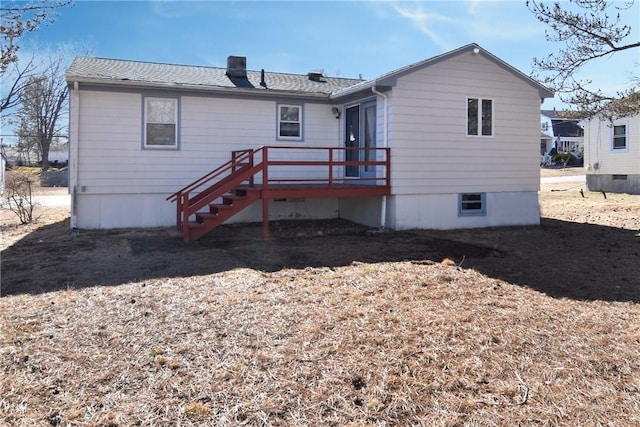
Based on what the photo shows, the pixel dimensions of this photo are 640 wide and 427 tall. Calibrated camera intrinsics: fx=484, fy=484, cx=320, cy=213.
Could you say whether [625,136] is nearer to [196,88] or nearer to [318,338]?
[196,88]

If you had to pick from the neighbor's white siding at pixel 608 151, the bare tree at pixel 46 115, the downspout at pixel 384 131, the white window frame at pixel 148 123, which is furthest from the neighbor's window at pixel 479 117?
the bare tree at pixel 46 115

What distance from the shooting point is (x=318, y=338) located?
4090 millimetres

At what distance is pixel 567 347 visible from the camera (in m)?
3.98

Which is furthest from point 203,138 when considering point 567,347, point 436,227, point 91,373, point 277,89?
point 567,347

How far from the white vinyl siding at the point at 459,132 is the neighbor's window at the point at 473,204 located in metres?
0.19

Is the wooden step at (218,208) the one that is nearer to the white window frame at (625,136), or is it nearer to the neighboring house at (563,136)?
the white window frame at (625,136)

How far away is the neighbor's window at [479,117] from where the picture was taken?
11289 mm

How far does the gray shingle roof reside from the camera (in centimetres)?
1027

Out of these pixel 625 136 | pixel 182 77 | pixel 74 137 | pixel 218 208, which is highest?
pixel 182 77

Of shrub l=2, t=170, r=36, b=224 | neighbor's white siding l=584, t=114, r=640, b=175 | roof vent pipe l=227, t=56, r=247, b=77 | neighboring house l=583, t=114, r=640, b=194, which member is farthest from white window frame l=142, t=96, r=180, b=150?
neighboring house l=583, t=114, r=640, b=194

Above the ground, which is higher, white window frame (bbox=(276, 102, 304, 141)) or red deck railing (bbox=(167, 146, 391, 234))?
white window frame (bbox=(276, 102, 304, 141))

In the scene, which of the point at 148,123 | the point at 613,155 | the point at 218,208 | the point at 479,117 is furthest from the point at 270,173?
the point at 613,155

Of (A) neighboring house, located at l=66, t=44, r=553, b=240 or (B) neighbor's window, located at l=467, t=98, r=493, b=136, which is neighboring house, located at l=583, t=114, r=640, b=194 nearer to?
(A) neighboring house, located at l=66, t=44, r=553, b=240

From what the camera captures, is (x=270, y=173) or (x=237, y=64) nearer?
(x=270, y=173)
